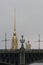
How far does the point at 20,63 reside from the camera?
103 metres

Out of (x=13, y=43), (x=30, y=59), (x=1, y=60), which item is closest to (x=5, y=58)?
(x=1, y=60)

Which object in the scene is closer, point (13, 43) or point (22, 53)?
point (22, 53)

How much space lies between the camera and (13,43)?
16750 cm

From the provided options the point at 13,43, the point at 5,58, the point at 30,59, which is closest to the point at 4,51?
the point at 5,58

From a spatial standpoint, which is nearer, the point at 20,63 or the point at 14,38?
the point at 20,63

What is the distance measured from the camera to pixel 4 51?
344ft

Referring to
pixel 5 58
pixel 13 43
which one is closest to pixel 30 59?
pixel 5 58

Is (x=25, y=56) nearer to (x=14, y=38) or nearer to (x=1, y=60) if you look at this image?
(x=1, y=60)

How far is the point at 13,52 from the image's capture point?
104562 mm

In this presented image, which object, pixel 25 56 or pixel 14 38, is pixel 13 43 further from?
pixel 25 56

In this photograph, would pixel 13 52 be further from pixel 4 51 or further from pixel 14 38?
pixel 14 38

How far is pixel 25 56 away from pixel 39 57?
5161 mm

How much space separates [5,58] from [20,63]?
577 centimetres

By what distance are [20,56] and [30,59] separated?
3921 millimetres
